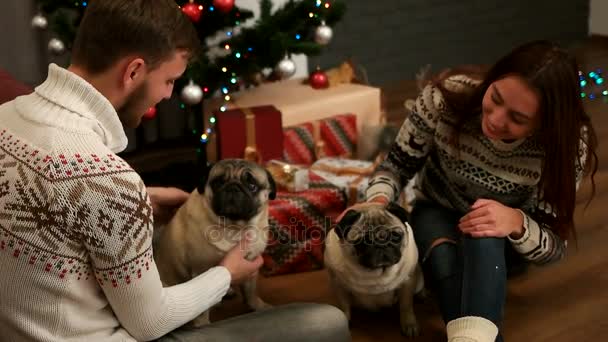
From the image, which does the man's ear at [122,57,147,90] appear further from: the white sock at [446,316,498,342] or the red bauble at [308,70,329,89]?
the red bauble at [308,70,329,89]

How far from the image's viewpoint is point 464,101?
5.95 ft

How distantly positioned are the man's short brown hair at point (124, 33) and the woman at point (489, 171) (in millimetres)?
805

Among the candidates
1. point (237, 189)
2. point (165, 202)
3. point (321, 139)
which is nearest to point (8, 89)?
point (165, 202)

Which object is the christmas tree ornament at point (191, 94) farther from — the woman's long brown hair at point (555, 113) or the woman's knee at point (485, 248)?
the woman's knee at point (485, 248)

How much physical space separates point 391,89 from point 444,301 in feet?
7.99

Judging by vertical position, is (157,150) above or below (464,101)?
below

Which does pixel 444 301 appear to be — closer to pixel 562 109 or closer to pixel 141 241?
pixel 562 109

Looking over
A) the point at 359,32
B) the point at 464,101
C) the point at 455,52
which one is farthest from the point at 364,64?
the point at 464,101

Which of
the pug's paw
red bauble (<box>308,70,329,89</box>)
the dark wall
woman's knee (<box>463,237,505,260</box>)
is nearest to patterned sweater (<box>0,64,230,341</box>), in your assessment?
woman's knee (<box>463,237,505,260</box>)

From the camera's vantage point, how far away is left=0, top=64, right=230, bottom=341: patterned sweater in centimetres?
105

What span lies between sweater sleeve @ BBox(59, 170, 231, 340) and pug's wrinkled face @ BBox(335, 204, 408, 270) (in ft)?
1.97

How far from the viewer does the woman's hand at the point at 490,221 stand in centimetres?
166

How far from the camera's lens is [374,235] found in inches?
67.2

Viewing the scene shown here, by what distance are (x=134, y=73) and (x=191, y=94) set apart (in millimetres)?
1260
